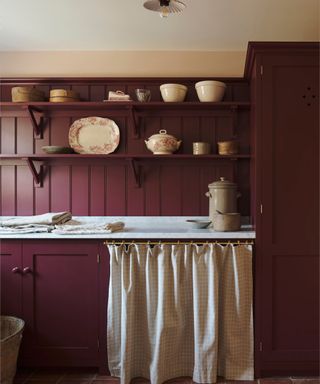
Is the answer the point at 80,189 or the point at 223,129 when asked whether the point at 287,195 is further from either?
the point at 80,189

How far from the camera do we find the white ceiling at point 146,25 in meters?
2.21

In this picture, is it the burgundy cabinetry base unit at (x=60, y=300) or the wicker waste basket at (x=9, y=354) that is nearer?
the wicker waste basket at (x=9, y=354)

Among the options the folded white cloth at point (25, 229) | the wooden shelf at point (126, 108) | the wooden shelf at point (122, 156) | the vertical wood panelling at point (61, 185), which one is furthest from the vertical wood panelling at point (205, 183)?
the folded white cloth at point (25, 229)

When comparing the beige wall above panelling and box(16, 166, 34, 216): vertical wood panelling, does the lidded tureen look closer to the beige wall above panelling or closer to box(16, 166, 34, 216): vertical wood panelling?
the beige wall above panelling

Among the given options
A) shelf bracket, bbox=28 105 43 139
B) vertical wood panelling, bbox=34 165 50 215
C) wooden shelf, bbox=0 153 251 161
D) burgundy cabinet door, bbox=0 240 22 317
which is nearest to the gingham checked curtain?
burgundy cabinet door, bbox=0 240 22 317

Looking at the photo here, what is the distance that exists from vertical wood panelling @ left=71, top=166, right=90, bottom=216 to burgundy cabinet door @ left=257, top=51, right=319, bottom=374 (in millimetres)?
1332

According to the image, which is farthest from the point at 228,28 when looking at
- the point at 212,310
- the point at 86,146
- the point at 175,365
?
the point at 175,365

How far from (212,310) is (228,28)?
1880mm

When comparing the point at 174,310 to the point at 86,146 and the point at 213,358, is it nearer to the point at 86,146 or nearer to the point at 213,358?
the point at 213,358

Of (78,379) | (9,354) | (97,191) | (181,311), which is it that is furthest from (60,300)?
(97,191)

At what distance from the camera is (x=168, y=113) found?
8.99 feet

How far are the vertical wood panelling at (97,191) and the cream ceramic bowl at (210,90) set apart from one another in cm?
93

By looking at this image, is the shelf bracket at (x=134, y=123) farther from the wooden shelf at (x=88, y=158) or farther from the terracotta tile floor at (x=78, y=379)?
the terracotta tile floor at (x=78, y=379)

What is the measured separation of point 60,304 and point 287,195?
156cm
